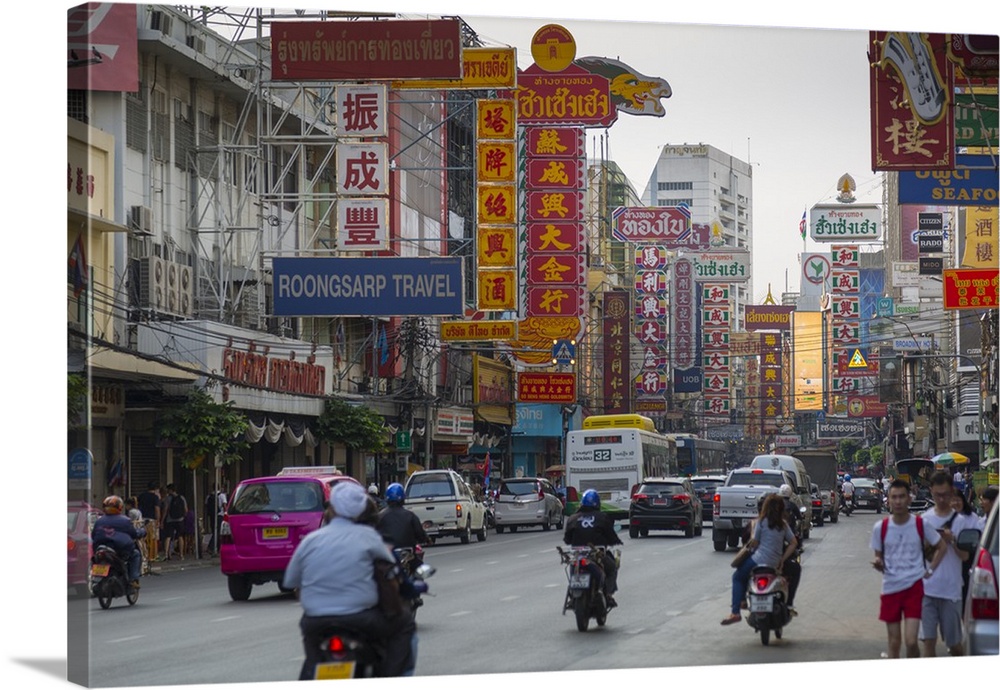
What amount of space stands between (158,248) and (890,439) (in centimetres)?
7118

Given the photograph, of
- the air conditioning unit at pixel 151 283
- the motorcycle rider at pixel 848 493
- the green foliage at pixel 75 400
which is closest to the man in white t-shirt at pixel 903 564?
the green foliage at pixel 75 400

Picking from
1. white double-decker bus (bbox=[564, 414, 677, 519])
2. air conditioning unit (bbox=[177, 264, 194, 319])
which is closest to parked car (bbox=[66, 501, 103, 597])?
air conditioning unit (bbox=[177, 264, 194, 319])

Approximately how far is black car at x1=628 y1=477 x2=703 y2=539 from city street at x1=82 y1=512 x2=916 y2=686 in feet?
32.0

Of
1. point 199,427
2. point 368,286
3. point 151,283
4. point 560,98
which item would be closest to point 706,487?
point 560,98

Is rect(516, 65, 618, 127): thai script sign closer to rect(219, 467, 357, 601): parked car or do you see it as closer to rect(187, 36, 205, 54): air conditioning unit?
rect(187, 36, 205, 54): air conditioning unit

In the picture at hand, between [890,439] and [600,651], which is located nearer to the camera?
[600,651]

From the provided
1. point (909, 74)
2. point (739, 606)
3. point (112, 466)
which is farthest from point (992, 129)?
point (112, 466)

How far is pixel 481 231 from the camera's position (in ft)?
131

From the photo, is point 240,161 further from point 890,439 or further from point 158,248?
point 890,439

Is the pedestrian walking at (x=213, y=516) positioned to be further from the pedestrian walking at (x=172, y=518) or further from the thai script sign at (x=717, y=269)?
the thai script sign at (x=717, y=269)

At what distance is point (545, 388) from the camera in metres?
52.6

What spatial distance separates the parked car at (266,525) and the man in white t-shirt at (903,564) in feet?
34.0

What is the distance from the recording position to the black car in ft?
130

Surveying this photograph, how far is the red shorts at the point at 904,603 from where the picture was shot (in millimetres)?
13070
